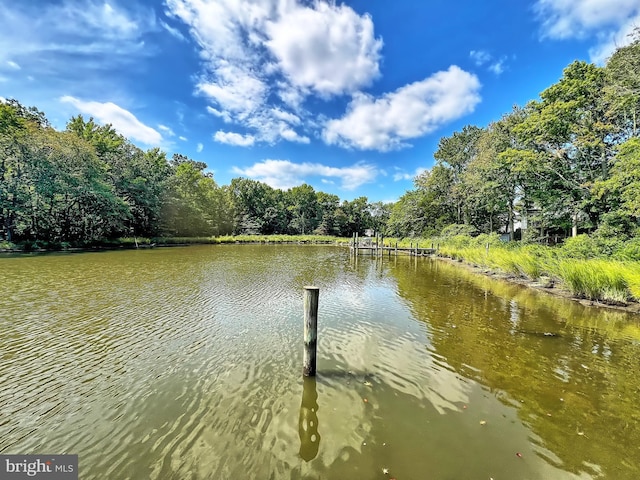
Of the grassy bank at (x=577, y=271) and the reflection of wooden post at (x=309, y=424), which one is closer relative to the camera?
the reflection of wooden post at (x=309, y=424)

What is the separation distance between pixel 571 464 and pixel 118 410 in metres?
5.31

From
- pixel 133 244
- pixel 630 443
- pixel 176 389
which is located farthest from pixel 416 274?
pixel 133 244

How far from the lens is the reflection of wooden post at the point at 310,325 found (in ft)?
13.7

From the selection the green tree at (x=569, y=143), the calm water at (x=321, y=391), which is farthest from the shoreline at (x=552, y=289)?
the green tree at (x=569, y=143)

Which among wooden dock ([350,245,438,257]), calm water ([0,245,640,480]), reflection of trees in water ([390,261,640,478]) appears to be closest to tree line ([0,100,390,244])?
calm water ([0,245,640,480])

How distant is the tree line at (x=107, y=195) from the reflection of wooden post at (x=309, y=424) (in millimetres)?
30475

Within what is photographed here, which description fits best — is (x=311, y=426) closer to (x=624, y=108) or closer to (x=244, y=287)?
(x=244, y=287)

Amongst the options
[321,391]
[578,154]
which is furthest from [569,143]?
[321,391]

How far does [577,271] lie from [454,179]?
27.4 meters

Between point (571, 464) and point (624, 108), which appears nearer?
point (571, 464)

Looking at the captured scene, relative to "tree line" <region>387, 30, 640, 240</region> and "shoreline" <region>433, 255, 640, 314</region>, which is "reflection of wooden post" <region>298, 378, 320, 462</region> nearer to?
"shoreline" <region>433, 255, 640, 314</region>

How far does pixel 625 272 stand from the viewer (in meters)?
8.15

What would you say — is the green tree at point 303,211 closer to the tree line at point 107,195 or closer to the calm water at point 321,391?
the tree line at point 107,195

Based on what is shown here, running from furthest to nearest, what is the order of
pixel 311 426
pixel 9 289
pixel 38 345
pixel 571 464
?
pixel 9 289
pixel 38 345
pixel 311 426
pixel 571 464
